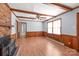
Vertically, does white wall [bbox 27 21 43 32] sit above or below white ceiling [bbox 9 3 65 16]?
below

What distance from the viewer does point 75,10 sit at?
5.56m

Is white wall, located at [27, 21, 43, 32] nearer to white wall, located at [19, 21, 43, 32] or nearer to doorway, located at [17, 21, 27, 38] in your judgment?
white wall, located at [19, 21, 43, 32]

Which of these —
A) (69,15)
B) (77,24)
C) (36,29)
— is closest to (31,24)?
(36,29)

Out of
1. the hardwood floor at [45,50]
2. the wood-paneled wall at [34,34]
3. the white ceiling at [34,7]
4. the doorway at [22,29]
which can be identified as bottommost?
the hardwood floor at [45,50]

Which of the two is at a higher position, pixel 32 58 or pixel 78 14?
pixel 78 14

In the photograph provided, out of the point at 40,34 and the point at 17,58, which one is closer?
the point at 17,58

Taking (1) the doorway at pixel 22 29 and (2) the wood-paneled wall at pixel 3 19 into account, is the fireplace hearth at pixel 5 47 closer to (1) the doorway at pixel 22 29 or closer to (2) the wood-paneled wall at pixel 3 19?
(2) the wood-paneled wall at pixel 3 19

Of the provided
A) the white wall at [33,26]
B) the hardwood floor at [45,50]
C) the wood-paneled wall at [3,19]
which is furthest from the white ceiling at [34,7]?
the white wall at [33,26]

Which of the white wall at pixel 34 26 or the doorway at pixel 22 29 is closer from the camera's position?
the doorway at pixel 22 29

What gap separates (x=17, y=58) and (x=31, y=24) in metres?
12.8

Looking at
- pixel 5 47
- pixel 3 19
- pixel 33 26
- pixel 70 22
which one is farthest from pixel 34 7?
pixel 33 26

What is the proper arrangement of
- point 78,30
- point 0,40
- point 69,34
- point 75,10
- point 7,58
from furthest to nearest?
point 69,34, point 75,10, point 78,30, point 0,40, point 7,58

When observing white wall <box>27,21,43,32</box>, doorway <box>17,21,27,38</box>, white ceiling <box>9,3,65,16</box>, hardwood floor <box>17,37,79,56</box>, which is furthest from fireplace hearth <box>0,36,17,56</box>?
white wall <box>27,21,43,32</box>

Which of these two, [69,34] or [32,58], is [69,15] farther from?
[32,58]
